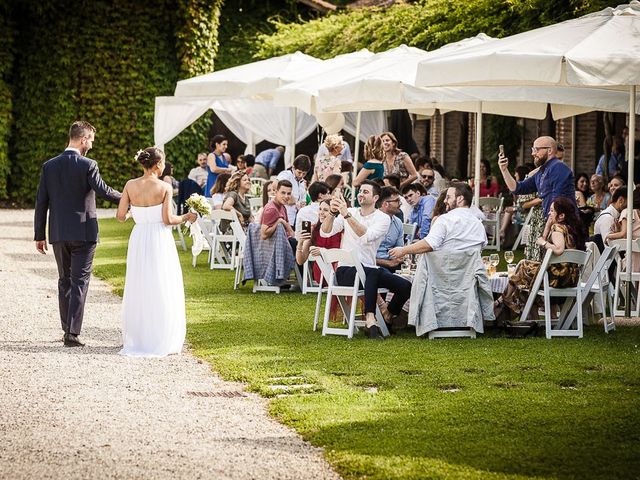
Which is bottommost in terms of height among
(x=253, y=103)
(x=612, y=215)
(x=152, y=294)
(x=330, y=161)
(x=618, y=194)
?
(x=152, y=294)

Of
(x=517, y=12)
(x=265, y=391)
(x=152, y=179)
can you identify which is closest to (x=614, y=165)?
(x=517, y=12)

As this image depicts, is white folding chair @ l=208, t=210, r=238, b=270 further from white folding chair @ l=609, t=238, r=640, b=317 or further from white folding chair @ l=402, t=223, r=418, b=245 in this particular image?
white folding chair @ l=609, t=238, r=640, b=317

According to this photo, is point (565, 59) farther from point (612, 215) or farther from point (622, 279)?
point (612, 215)

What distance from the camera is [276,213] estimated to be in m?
13.9

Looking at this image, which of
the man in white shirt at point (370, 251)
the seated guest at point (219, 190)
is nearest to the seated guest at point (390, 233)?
the man in white shirt at point (370, 251)

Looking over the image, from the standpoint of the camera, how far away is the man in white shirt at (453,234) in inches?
408

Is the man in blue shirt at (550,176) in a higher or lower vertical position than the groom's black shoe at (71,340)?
higher

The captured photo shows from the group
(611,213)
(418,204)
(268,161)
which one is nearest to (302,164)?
(418,204)

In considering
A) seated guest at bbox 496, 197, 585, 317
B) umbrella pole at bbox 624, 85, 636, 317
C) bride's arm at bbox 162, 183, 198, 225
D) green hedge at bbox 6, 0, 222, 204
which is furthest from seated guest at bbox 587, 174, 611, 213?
green hedge at bbox 6, 0, 222, 204

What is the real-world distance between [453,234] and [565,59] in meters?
1.75

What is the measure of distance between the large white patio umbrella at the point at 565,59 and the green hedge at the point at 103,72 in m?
19.0

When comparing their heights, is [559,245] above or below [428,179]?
below

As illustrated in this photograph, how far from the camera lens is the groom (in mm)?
10234

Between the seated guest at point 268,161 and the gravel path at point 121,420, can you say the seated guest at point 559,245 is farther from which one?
the seated guest at point 268,161
